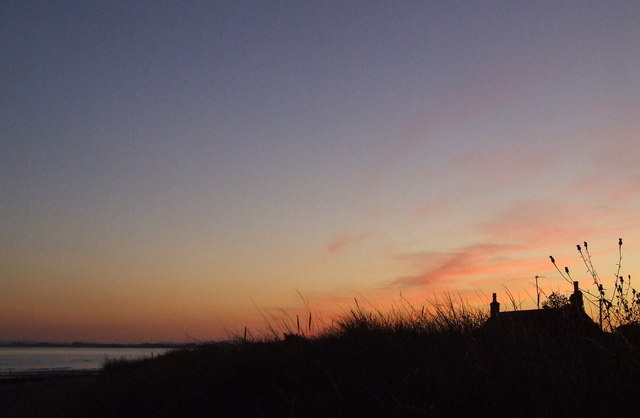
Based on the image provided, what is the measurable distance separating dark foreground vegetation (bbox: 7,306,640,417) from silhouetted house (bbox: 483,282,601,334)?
0.06 m

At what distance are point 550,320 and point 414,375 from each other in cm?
238

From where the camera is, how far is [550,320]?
623cm

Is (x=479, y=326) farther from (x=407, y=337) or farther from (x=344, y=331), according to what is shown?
(x=344, y=331)

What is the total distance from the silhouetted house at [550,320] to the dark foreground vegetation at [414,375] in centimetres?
6

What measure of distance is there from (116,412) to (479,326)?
5.26 meters

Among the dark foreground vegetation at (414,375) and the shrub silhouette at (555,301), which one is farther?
the shrub silhouette at (555,301)

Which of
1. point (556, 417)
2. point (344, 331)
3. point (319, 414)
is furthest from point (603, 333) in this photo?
point (344, 331)

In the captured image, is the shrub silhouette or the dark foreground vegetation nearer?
the dark foreground vegetation

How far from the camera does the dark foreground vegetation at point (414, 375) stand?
13.1ft

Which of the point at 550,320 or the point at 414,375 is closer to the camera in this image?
the point at 414,375

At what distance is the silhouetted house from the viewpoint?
559 centimetres

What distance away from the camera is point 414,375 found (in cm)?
488

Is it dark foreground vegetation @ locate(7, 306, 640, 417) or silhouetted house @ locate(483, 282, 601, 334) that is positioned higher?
silhouetted house @ locate(483, 282, 601, 334)

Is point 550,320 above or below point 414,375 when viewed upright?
above
